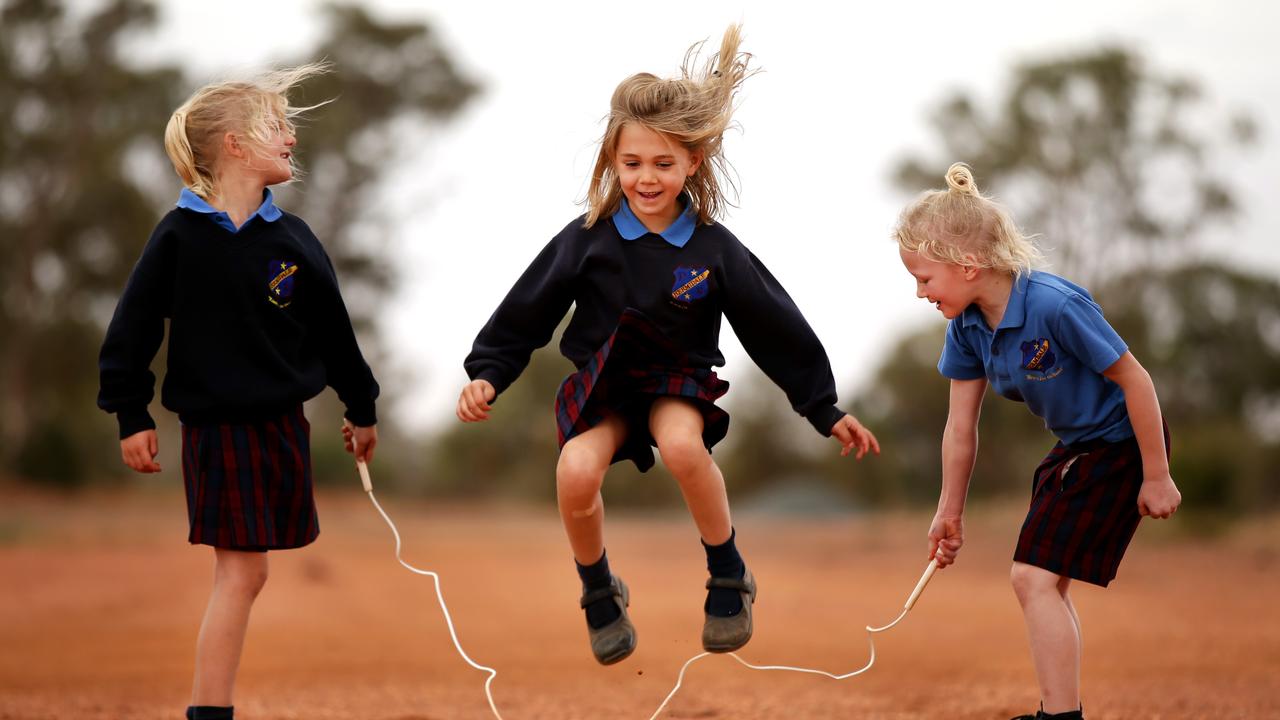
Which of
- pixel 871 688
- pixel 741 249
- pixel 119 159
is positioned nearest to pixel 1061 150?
pixel 119 159

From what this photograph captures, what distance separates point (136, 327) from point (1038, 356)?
9.51 feet

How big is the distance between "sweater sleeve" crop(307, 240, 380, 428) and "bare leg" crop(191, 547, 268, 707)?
67cm

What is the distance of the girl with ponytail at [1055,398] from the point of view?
13.4 ft

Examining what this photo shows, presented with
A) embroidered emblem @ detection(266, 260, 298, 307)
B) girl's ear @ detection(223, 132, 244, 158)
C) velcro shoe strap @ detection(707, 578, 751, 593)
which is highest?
girl's ear @ detection(223, 132, 244, 158)

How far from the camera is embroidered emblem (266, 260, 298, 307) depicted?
13.9ft

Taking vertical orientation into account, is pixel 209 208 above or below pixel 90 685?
above

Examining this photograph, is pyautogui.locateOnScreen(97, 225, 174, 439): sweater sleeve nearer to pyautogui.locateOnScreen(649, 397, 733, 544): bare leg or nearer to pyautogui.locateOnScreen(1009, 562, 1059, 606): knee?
pyautogui.locateOnScreen(649, 397, 733, 544): bare leg

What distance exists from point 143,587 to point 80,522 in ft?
26.0

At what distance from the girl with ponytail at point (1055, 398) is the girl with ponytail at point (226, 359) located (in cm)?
212

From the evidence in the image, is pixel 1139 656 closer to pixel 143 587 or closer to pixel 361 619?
pixel 361 619

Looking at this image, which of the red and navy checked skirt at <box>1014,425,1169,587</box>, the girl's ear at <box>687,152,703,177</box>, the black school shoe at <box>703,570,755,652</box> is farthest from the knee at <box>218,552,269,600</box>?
the red and navy checked skirt at <box>1014,425,1169,587</box>

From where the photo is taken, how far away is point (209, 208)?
4.21m

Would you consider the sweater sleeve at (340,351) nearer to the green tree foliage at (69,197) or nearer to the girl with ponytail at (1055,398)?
the girl with ponytail at (1055,398)

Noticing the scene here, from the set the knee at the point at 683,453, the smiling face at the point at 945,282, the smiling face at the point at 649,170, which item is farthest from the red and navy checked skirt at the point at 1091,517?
the smiling face at the point at 649,170
